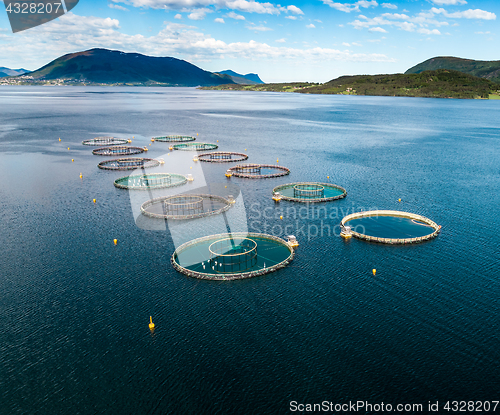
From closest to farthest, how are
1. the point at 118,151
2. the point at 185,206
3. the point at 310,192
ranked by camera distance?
the point at 185,206 < the point at 310,192 < the point at 118,151

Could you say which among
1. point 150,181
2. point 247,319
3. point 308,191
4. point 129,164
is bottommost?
point 247,319

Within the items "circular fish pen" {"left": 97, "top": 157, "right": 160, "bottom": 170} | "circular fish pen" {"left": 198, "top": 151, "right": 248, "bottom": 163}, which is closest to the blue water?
"circular fish pen" {"left": 97, "top": 157, "right": 160, "bottom": 170}

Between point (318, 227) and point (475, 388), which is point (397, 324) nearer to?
point (475, 388)

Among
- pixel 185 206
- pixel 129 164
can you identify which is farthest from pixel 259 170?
pixel 129 164

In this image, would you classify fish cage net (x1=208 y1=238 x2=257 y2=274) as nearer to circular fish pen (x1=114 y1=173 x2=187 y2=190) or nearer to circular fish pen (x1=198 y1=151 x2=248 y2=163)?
circular fish pen (x1=114 y1=173 x2=187 y2=190)

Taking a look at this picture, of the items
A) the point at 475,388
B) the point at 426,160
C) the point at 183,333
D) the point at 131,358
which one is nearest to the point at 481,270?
the point at 475,388

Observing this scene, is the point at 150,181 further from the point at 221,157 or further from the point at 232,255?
the point at 232,255
